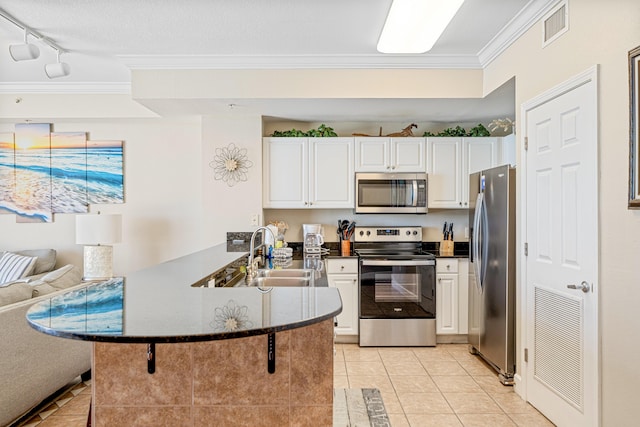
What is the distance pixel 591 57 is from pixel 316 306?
193cm

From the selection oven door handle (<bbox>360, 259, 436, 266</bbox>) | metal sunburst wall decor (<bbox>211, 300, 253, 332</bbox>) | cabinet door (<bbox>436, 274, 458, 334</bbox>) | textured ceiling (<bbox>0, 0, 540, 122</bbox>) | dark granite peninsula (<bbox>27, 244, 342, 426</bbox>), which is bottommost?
cabinet door (<bbox>436, 274, 458, 334</bbox>)

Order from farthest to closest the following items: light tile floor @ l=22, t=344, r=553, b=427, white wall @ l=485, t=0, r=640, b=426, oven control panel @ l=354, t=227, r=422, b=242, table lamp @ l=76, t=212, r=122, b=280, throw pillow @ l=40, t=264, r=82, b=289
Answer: oven control panel @ l=354, t=227, r=422, b=242
table lamp @ l=76, t=212, r=122, b=280
throw pillow @ l=40, t=264, r=82, b=289
light tile floor @ l=22, t=344, r=553, b=427
white wall @ l=485, t=0, r=640, b=426

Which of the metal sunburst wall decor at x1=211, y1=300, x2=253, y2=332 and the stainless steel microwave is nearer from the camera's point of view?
the metal sunburst wall decor at x1=211, y1=300, x2=253, y2=332

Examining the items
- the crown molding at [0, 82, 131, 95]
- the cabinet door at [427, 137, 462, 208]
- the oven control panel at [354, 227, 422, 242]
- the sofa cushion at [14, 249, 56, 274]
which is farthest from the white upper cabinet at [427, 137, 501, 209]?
the sofa cushion at [14, 249, 56, 274]

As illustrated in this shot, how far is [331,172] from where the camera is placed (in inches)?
168

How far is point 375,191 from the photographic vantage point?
425cm

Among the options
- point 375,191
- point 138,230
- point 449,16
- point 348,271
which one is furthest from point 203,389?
point 138,230

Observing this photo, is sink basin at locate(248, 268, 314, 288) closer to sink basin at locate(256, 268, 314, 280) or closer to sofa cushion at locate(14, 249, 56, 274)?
sink basin at locate(256, 268, 314, 280)

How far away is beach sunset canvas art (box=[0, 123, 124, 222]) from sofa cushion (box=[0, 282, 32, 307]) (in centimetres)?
212

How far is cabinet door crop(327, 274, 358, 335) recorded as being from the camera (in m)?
4.07

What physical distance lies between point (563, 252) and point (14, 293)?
10.8ft

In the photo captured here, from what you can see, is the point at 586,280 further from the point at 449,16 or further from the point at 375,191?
the point at 375,191

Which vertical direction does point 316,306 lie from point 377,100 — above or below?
below

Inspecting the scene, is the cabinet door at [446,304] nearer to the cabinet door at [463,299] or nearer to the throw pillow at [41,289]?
the cabinet door at [463,299]
